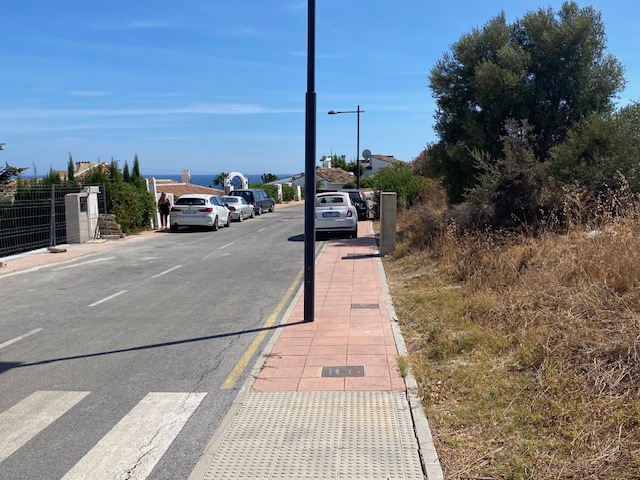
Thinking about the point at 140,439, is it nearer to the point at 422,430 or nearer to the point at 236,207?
the point at 422,430

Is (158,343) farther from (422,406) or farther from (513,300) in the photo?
(513,300)

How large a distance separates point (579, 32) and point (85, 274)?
14.8 meters

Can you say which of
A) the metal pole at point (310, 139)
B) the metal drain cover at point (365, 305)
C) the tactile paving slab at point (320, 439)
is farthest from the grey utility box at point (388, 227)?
the tactile paving slab at point (320, 439)

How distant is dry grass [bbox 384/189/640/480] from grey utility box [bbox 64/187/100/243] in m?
13.4

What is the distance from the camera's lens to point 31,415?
4.77 meters

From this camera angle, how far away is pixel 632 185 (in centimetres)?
1156

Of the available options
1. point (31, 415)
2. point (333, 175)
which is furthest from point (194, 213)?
point (333, 175)

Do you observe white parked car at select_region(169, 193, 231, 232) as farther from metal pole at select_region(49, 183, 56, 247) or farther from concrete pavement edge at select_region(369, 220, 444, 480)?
concrete pavement edge at select_region(369, 220, 444, 480)

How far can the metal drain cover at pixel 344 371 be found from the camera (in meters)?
5.62

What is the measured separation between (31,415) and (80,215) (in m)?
15.6

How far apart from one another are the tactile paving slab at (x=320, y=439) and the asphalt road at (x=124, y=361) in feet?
1.02

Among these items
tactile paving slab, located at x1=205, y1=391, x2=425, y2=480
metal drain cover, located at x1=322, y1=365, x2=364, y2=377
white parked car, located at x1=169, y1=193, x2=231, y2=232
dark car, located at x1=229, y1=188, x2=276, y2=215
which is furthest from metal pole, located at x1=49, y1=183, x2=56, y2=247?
dark car, located at x1=229, y1=188, x2=276, y2=215

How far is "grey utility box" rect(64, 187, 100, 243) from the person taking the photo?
18.9 m

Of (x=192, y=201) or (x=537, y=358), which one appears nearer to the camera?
(x=537, y=358)
